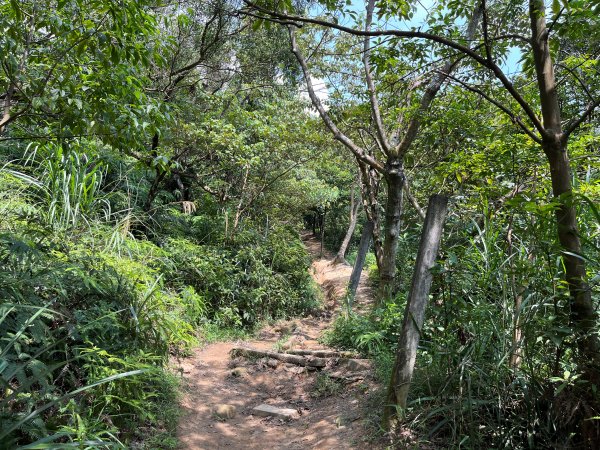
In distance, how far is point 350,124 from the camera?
8.59 meters

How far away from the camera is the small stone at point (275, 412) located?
15.2ft

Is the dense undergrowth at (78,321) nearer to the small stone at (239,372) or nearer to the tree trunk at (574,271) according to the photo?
the small stone at (239,372)

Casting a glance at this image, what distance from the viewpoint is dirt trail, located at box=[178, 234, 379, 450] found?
13.0ft

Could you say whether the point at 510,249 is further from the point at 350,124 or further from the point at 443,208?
the point at 350,124

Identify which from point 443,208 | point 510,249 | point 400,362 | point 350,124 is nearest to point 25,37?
point 443,208

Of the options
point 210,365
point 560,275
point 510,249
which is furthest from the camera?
point 210,365

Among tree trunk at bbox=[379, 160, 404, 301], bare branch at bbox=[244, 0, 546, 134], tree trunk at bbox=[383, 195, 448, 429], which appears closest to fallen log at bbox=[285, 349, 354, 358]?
tree trunk at bbox=[379, 160, 404, 301]

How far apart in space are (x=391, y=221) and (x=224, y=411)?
323cm

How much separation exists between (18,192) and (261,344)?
4.18 m

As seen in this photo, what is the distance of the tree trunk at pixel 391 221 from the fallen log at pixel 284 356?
1315mm

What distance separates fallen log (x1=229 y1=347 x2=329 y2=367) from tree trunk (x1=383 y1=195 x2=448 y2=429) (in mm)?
2609

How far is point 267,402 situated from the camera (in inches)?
203

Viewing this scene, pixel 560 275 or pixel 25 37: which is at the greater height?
pixel 25 37

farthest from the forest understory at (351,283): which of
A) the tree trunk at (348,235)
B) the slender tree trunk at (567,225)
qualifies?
the tree trunk at (348,235)
